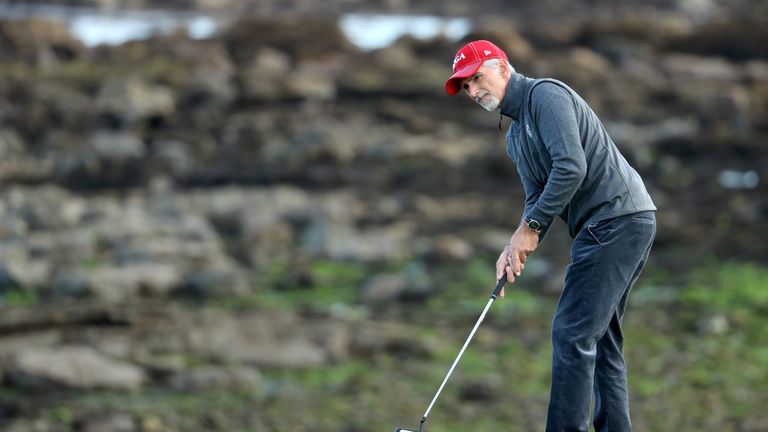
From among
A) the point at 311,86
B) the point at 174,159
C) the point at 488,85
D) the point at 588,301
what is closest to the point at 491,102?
the point at 488,85

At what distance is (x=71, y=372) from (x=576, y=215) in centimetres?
1159

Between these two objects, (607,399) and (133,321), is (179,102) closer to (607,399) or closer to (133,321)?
(133,321)

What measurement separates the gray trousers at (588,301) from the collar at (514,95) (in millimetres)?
585

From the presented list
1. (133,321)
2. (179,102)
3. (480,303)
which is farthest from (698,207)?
(179,102)

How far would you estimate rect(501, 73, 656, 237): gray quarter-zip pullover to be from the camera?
208 inches

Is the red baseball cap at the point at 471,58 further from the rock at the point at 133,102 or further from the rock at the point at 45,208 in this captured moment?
the rock at the point at 133,102

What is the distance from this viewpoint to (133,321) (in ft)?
60.3

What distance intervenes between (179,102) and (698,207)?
17441 millimetres

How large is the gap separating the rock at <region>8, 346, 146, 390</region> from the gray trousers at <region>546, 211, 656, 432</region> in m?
11.3

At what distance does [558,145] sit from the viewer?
527cm

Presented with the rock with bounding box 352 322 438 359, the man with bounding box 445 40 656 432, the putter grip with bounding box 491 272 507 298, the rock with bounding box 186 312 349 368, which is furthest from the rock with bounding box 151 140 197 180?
the man with bounding box 445 40 656 432

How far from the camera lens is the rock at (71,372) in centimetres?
1595

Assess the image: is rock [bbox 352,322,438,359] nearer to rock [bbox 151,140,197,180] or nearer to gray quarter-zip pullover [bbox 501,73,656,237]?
gray quarter-zip pullover [bbox 501,73,656,237]

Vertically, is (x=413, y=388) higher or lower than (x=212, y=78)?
lower
